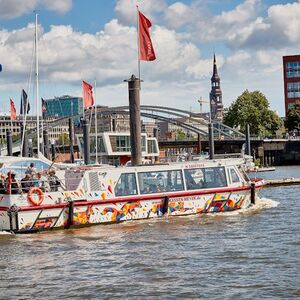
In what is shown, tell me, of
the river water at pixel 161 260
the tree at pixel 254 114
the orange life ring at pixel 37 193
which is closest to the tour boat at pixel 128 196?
the orange life ring at pixel 37 193

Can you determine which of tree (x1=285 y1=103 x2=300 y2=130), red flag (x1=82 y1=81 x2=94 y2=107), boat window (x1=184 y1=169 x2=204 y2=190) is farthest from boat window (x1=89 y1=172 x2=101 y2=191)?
tree (x1=285 y1=103 x2=300 y2=130)

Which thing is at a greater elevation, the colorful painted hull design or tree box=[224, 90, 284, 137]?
tree box=[224, 90, 284, 137]

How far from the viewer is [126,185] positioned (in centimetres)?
3120

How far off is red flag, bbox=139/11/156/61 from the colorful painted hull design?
870 cm

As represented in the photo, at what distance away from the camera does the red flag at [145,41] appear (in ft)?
121

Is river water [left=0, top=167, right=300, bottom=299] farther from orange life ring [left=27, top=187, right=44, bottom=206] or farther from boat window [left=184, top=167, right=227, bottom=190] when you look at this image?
boat window [left=184, top=167, right=227, bottom=190]

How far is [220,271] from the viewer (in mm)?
20016

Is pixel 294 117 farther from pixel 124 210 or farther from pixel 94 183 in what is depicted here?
pixel 94 183

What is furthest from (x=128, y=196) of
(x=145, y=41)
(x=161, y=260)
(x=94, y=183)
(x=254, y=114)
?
(x=254, y=114)

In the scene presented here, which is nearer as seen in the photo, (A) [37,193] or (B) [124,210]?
(A) [37,193]

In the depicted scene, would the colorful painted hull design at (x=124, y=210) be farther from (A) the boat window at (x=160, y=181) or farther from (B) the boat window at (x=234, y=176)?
(B) the boat window at (x=234, y=176)

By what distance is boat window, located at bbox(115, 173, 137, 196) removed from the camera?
102 feet

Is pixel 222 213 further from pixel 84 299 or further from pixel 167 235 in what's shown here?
pixel 84 299

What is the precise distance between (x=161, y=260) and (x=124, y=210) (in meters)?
8.91
